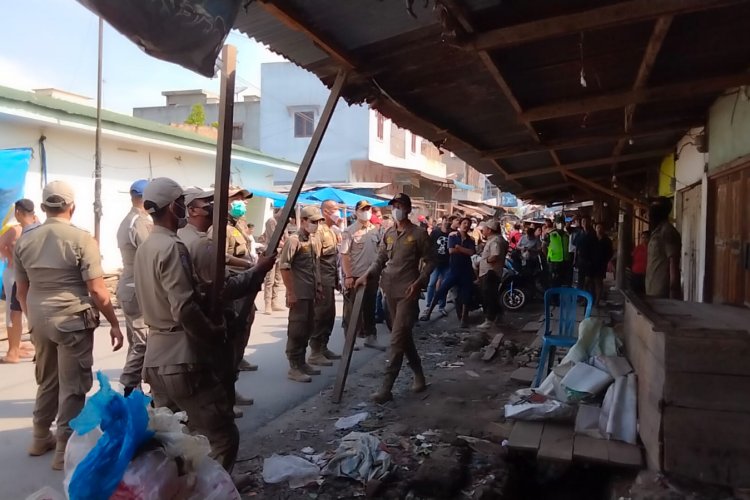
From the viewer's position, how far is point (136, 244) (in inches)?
192

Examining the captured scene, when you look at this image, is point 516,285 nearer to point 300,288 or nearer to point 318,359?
point 318,359

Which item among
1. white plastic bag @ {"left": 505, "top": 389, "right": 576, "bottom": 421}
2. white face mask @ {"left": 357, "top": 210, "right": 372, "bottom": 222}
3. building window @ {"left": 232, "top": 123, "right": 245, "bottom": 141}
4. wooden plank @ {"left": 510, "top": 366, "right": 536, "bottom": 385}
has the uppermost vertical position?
building window @ {"left": 232, "top": 123, "right": 245, "bottom": 141}

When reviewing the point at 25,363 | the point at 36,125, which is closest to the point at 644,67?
the point at 25,363

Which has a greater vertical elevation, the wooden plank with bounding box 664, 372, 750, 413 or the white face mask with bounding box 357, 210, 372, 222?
the white face mask with bounding box 357, 210, 372, 222

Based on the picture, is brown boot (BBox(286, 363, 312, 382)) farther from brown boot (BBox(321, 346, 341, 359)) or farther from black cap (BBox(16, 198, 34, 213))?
black cap (BBox(16, 198, 34, 213))

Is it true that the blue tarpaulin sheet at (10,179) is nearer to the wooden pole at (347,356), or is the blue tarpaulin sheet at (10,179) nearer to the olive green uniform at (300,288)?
the olive green uniform at (300,288)

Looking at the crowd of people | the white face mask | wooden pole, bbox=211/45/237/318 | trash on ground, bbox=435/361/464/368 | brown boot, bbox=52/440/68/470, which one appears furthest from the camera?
the white face mask

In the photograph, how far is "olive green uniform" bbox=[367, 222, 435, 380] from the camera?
Answer: 18.5ft

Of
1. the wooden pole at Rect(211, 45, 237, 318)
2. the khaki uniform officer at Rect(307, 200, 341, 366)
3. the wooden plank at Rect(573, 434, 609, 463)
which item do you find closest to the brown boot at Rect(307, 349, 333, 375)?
the khaki uniform officer at Rect(307, 200, 341, 366)

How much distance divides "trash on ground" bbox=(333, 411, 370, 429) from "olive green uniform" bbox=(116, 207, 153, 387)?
69.2 inches

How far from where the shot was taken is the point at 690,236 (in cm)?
799

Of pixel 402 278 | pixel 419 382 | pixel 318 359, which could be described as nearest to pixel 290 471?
pixel 419 382

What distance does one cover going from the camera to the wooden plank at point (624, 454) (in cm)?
328

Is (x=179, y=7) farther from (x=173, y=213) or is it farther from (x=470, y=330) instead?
(x=470, y=330)
